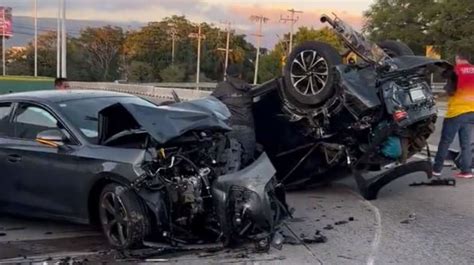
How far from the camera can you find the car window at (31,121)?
647 cm

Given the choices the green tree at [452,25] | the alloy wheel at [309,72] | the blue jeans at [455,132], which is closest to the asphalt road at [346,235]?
the blue jeans at [455,132]

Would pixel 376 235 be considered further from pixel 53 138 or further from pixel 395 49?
pixel 53 138

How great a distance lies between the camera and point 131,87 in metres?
49.8

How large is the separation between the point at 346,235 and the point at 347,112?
70.5 inches

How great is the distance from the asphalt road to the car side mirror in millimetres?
936

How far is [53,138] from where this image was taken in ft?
20.3

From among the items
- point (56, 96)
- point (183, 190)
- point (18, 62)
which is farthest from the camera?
point (18, 62)

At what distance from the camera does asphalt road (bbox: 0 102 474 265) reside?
559cm

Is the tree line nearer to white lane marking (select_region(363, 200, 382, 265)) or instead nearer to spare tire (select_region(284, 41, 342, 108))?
spare tire (select_region(284, 41, 342, 108))

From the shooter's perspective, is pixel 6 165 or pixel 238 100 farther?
pixel 238 100

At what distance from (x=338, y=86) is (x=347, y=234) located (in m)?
1.90

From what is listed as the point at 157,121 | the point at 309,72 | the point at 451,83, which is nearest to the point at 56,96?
the point at 157,121

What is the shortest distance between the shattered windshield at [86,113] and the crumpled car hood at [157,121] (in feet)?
0.87

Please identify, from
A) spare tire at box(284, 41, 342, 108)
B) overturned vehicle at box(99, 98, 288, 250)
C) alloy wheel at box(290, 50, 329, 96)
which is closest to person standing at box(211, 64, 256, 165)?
spare tire at box(284, 41, 342, 108)
